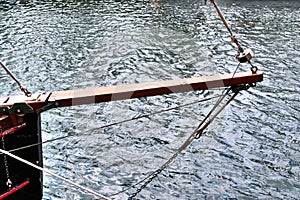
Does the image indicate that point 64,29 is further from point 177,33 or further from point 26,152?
point 26,152

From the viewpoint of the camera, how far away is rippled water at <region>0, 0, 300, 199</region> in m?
9.47

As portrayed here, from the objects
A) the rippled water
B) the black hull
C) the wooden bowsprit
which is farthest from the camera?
the rippled water

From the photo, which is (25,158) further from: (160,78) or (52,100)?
(160,78)

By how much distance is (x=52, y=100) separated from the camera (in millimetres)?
6406

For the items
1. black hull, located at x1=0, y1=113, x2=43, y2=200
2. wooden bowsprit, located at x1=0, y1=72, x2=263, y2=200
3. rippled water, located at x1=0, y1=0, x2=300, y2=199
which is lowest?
rippled water, located at x1=0, y1=0, x2=300, y2=199

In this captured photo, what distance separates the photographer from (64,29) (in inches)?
826

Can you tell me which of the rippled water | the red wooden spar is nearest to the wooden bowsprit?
the red wooden spar

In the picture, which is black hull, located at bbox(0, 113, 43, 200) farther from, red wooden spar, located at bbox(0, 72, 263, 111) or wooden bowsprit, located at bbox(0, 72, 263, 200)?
red wooden spar, located at bbox(0, 72, 263, 111)

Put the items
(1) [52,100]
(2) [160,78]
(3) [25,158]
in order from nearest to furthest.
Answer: (1) [52,100] < (3) [25,158] < (2) [160,78]

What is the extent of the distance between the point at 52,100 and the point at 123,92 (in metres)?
1.09

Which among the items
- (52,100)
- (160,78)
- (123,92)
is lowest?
(160,78)

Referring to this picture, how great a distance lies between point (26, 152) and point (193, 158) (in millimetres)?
4323

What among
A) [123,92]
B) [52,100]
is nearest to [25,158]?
[52,100]

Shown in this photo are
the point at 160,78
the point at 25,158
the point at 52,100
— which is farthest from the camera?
the point at 160,78
